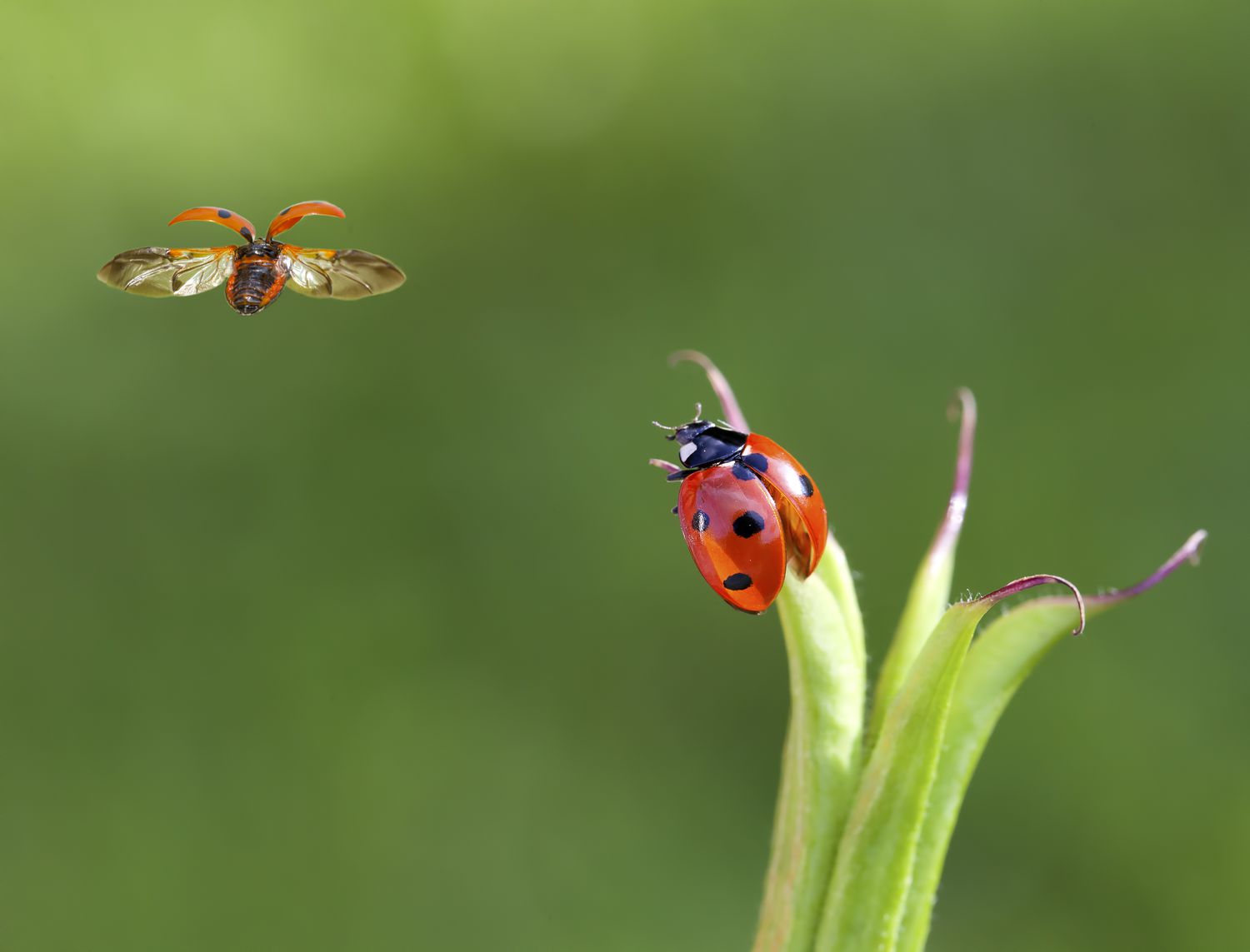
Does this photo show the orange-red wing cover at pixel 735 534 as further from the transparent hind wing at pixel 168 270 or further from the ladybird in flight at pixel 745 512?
the transparent hind wing at pixel 168 270

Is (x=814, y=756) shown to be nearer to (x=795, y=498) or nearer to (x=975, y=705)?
(x=975, y=705)

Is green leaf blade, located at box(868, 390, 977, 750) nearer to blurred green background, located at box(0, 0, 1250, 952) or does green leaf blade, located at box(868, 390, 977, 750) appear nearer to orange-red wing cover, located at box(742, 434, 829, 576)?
orange-red wing cover, located at box(742, 434, 829, 576)

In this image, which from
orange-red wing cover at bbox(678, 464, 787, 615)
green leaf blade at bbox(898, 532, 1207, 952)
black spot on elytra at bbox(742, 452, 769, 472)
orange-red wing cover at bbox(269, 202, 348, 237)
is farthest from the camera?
black spot on elytra at bbox(742, 452, 769, 472)

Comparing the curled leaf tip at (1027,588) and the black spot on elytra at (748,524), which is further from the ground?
the black spot on elytra at (748,524)

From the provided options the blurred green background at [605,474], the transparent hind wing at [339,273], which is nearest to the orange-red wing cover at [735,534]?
the transparent hind wing at [339,273]

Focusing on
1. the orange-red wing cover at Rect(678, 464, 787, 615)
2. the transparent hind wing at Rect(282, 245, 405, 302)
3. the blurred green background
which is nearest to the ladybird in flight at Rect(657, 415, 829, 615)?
the orange-red wing cover at Rect(678, 464, 787, 615)

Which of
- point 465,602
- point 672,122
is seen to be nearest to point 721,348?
point 672,122

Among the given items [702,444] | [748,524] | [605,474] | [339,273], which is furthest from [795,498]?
[605,474]
